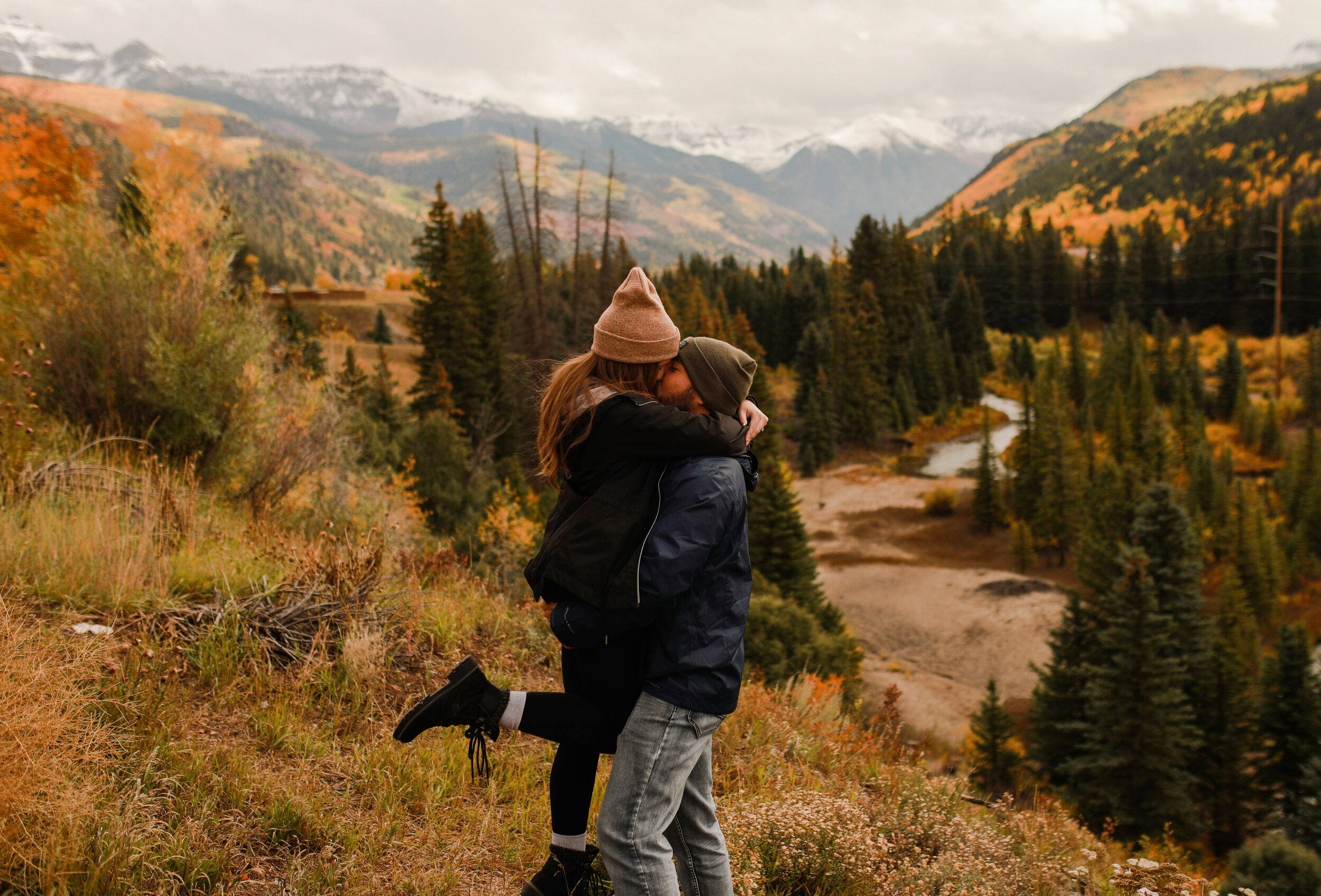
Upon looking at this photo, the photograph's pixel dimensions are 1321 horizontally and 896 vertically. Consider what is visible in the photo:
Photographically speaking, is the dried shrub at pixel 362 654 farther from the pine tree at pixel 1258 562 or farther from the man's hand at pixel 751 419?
the pine tree at pixel 1258 562

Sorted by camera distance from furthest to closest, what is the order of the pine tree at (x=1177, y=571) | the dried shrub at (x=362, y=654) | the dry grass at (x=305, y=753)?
1. the pine tree at (x=1177, y=571)
2. the dried shrub at (x=362, y=654)
3. the dry grass at (x=305, y=753)

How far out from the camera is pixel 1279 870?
14.9m

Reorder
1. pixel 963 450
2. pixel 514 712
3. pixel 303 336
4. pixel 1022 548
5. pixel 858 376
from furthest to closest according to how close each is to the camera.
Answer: pixel 963 450 < pixel 858 376 < pixel 1022 548 < pixel 303 336 < pixel 514 712

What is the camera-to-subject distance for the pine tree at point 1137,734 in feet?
68.1

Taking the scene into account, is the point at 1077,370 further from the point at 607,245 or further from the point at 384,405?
the point at 384,405

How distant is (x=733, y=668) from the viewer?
2264 mm

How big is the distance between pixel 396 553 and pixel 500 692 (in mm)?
4263

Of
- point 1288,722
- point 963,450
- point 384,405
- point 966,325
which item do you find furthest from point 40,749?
point 966,325

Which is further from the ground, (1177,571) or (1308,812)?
(1177,571)

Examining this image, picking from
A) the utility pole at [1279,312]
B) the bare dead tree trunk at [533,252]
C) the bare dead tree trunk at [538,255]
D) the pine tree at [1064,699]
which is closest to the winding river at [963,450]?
the utility pole at [1279,312]

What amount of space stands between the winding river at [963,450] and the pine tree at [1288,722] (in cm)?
2999

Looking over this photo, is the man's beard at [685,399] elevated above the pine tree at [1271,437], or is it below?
above

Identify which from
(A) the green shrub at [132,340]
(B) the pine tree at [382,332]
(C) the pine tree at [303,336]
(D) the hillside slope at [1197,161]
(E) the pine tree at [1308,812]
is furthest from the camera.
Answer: (D) the hillside slope at [1197,161]

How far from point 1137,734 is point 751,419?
24573 millimetres
